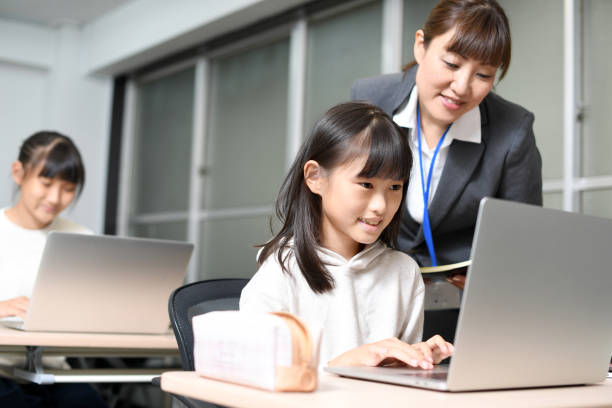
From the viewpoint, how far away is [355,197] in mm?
1321

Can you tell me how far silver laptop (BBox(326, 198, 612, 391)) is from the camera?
879 millimetres

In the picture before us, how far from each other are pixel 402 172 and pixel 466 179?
1.45 feet

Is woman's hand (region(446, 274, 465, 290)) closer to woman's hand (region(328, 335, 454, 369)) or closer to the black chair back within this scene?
woman's hand (region(328, 335, 454, 369))

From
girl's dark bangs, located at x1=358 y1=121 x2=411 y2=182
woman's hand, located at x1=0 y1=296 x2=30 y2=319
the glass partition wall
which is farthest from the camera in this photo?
the glass partition wall

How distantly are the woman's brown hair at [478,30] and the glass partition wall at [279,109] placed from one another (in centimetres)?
119

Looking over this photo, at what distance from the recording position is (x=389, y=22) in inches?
140

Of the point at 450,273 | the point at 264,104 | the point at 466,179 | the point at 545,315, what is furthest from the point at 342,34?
the point at 545,315

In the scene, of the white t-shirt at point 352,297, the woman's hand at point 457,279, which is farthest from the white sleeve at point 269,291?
the woman's hand at point 457,279

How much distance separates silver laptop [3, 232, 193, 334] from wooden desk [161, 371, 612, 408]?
38.4 inches

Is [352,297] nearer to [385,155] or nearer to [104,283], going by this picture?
[385,155]

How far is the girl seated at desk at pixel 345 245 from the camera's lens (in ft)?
4.35

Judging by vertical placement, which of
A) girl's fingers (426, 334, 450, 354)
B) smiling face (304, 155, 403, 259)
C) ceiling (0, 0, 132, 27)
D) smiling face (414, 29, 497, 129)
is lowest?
girl's fingers (426, 334, 450, 354)

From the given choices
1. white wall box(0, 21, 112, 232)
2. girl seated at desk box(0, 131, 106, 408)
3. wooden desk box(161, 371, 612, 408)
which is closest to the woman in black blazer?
wooden desk box(161, 371, 612, 408)

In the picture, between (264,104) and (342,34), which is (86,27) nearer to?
(264,104)
